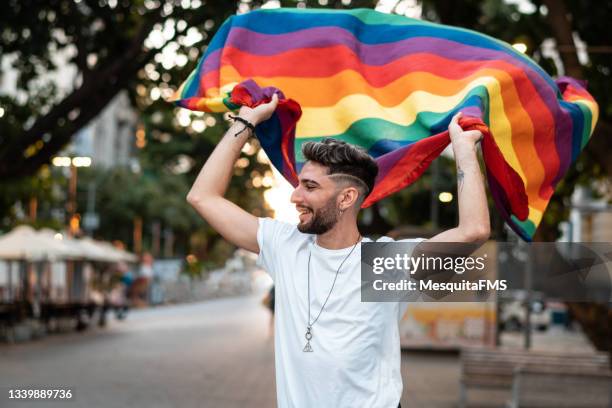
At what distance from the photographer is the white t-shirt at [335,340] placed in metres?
3.28

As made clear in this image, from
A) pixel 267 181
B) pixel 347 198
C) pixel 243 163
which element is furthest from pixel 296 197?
pixel 243 163

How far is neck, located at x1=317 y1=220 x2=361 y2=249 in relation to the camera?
3.47 meters

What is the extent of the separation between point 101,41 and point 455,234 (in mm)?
13477

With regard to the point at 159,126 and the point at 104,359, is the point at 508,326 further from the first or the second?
the point at 159,126

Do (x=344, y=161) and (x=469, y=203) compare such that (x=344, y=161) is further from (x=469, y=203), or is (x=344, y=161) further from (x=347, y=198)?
(x=469, y=203)

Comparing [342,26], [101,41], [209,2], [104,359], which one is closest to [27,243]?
[104,359]

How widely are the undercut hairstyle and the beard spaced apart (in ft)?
0.34

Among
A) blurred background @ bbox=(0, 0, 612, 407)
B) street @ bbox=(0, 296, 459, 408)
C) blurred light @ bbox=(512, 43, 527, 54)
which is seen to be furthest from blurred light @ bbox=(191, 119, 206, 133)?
blurred light @ bbox=(512, 43, 527, 54)

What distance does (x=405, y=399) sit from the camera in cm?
1302

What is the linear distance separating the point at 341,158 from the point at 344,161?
2 cm

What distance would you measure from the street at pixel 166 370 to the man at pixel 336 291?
8.29m

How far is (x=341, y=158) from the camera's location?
134 inches

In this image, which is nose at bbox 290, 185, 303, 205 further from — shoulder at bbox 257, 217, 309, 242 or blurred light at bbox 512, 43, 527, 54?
blurred light at bbox 512, 43, 527, 54

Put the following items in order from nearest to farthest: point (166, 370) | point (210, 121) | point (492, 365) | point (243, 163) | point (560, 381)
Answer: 1. point (560, 381)
2. point (492, 365)
3. point (166, 370)
4. point (210, 121)
5. point (243, 163)
